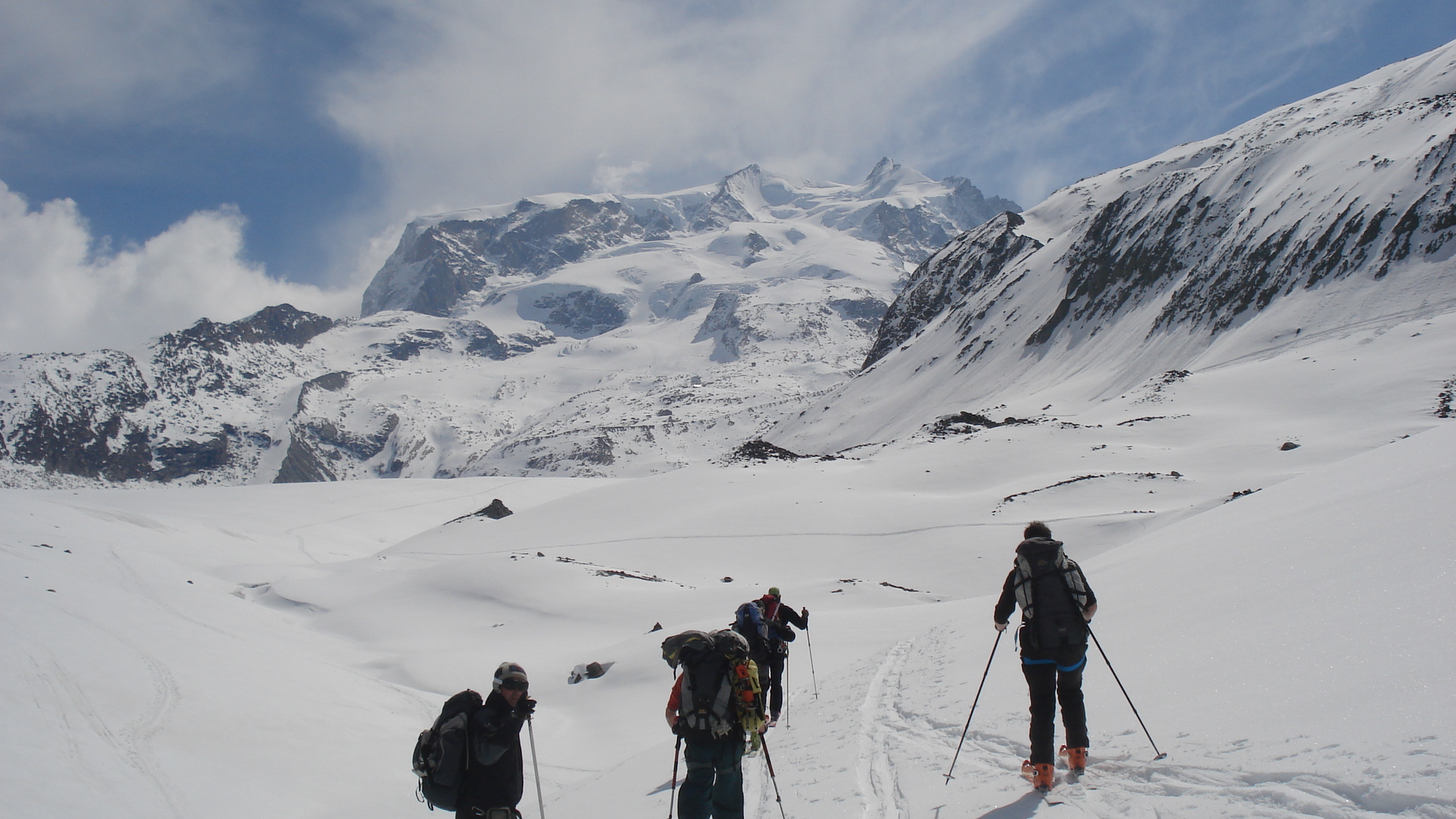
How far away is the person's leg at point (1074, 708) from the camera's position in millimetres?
6246

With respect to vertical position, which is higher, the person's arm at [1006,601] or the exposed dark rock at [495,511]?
the exposed dark rock at [495,511]

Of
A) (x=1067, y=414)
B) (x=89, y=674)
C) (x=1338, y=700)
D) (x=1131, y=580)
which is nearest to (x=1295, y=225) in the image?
(x=1067, y=414)

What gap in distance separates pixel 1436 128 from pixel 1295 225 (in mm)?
12092

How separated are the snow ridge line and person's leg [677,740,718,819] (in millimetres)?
1470

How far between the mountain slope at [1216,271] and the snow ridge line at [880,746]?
4043 cm

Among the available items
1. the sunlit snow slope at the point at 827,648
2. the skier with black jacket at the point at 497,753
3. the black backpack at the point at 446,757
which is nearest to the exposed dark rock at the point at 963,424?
the sunlit snow slope at the point at 827,648

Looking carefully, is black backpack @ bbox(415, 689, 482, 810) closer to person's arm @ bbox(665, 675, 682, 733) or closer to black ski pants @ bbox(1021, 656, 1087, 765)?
person's arm @ bbox(665, 675, 682, 733)

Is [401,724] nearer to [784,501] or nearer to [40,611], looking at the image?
[40,611]

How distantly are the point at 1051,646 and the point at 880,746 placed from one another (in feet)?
9.82

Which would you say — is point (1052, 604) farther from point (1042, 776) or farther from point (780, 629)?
A: point (780, 629)

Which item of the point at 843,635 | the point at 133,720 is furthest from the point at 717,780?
the point at 843,635

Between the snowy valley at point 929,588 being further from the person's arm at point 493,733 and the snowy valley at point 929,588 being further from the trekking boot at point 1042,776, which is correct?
the person's arm at point 493,733

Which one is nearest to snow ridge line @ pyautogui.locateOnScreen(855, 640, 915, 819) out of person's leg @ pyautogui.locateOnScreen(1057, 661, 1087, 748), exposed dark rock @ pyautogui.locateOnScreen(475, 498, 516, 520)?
person's leg @ pyautogui.locateOnScreen(1057, 661, 1087, 748)

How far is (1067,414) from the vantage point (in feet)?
212
